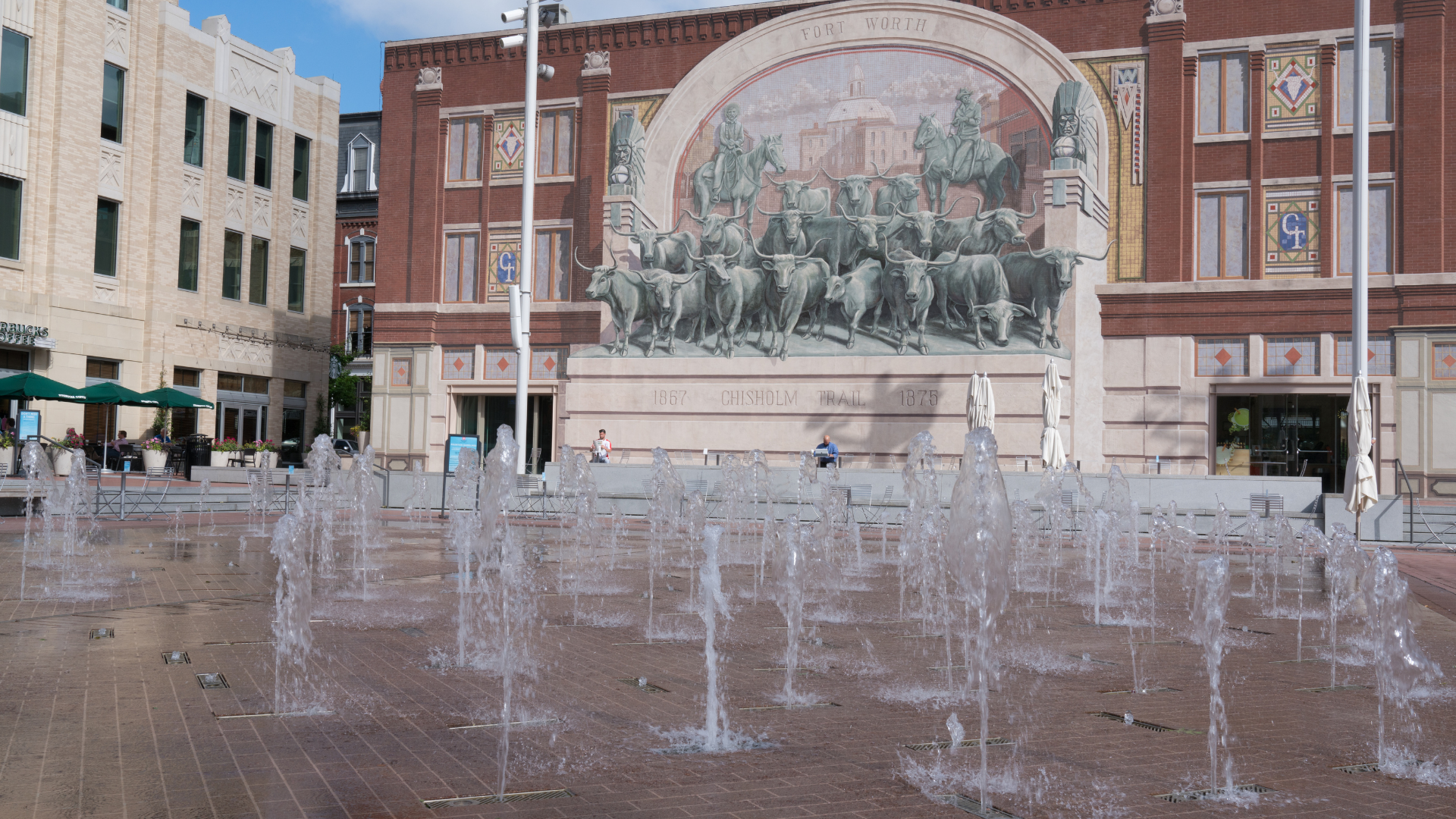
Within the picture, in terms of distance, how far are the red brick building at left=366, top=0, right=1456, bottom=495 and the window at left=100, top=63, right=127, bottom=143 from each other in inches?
566

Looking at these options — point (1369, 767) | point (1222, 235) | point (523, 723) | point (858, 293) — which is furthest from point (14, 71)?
point (1369, 767)

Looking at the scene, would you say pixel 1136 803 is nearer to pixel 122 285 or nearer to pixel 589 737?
pixel 589 737

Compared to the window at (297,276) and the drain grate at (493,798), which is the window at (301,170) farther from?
the drain grate at (493,798)

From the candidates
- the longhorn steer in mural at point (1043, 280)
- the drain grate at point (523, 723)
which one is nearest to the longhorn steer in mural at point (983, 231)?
the longhorn steer in mural at point (1043, 280)

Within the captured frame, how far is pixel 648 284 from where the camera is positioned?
111ft

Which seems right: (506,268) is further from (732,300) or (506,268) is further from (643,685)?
(643,685)

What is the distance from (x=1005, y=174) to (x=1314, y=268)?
27.6ft

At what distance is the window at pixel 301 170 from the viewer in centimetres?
4703

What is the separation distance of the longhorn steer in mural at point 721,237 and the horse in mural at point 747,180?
77 cm

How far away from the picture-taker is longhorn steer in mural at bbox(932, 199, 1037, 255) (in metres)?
30.5

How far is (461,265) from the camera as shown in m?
38.5

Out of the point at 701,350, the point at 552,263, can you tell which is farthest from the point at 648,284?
the point at 552,263

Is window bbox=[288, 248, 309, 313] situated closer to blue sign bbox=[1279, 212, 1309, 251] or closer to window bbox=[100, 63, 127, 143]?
window bbox=[100, 63, 127, 143]

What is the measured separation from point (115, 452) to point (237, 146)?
558 inches
